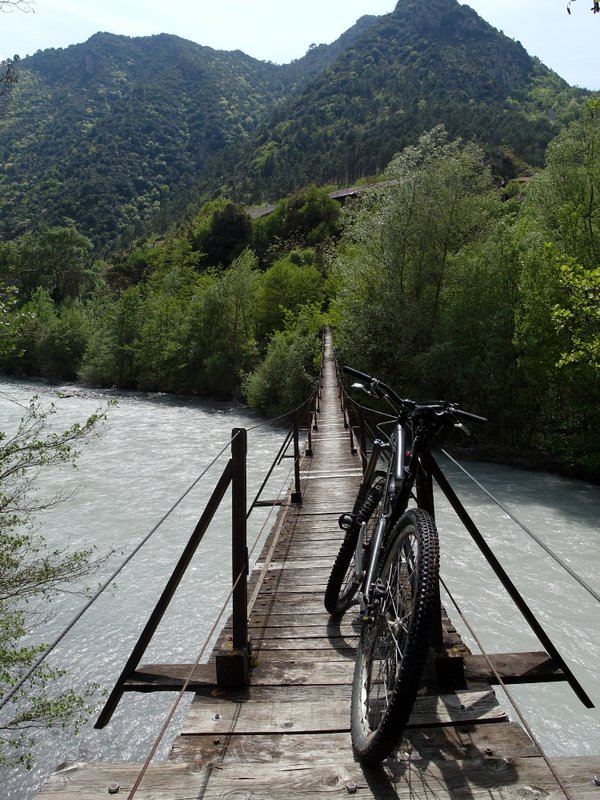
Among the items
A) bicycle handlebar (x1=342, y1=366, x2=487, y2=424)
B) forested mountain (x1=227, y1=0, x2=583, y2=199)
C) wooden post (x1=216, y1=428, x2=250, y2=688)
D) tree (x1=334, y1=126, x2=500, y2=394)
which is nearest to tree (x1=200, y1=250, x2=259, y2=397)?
tree (x1=334, y1=126, x2=500, y2=394)

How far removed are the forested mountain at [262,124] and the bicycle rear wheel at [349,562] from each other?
199ft

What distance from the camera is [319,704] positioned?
226cm

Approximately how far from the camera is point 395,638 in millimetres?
1790

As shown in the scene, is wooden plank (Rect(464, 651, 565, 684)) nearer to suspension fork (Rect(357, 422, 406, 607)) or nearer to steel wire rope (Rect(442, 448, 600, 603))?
steel wire rope (Rect(442, 448, 600, 603))

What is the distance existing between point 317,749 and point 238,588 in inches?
28.1

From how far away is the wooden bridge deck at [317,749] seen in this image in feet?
5.65

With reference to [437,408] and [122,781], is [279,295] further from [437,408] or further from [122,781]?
[122,781]

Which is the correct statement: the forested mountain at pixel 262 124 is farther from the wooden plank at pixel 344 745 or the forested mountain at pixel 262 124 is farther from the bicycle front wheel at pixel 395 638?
the wooden plank at pixel 344 745

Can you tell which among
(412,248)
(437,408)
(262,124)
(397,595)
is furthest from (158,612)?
(262,124)

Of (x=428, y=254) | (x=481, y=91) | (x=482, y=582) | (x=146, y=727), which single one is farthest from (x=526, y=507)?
(x=481, y=91)

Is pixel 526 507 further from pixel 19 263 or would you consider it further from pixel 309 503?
pixel 19 263

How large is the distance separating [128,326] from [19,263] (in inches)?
1195

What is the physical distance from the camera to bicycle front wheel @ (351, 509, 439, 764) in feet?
5.21

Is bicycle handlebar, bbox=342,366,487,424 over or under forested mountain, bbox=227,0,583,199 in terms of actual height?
under
